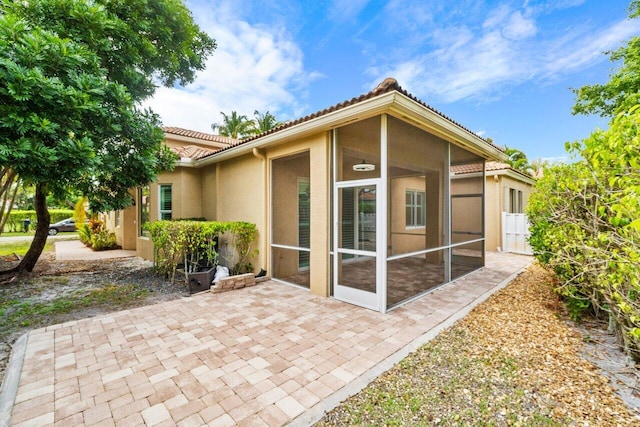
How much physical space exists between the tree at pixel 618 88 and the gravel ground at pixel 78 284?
18107 millimetres

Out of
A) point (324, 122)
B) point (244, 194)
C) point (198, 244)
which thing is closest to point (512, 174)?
point (324, 122)

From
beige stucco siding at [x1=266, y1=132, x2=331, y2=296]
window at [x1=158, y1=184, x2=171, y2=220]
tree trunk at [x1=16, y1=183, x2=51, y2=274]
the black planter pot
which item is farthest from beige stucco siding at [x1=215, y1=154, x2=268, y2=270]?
tree trunk at [x1=16, y1=183, x2=51, y2=274]

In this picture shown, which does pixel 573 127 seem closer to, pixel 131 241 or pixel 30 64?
pixel 30 64

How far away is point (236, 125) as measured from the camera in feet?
94.3

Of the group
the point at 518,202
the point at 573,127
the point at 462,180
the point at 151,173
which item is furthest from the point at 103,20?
the point at 573,127

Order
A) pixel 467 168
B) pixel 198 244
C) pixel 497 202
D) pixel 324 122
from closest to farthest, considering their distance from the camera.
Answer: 1. pixel 324 122
2. pixel 198 244
3. pixel 467 168
4. pixel 497 202

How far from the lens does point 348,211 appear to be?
226 inches

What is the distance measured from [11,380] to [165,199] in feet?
25.6

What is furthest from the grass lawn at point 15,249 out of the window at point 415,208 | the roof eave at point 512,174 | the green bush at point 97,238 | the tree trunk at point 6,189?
the roof eave at point 512,174

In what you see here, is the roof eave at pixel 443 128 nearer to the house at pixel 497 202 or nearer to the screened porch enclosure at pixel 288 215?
the screened porch enclosure at pixel 288 215

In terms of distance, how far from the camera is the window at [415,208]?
1090 cm

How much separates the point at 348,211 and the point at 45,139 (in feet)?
18.7

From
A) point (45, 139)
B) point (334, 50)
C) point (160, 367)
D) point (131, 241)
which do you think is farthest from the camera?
point (131, 241)

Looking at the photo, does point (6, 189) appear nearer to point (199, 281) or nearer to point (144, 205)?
point (144, 205)
